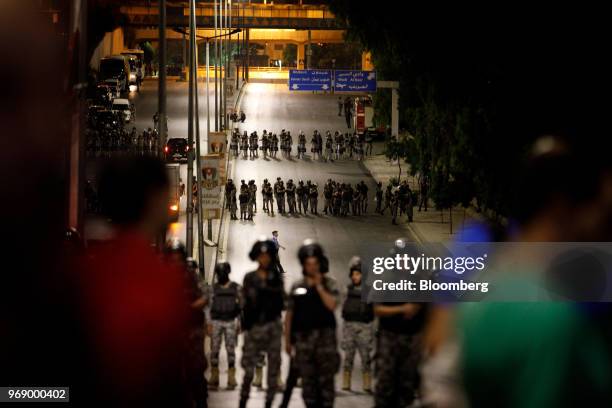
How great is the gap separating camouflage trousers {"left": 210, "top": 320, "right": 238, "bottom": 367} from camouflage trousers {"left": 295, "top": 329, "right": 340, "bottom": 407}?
4.77 m

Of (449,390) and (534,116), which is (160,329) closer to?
(449,390)

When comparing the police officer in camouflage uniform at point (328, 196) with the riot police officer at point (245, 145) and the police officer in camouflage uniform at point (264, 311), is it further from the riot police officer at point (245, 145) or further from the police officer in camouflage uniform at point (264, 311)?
the police officer in camouflage uniform at point (264, 311)

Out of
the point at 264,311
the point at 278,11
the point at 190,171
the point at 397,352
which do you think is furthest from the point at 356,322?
the point at 278,11

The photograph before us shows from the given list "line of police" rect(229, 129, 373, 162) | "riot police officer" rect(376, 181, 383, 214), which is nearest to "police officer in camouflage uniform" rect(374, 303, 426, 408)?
"riot police officer" rect(376, 181, 383, 214)

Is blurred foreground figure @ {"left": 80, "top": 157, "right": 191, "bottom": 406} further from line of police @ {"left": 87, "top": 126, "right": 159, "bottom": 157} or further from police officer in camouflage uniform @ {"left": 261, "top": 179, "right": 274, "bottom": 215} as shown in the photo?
line of police @ {"left": 87, "top": 126, "right": 159, "bottom": 157}

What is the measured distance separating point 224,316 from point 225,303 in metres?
0.29

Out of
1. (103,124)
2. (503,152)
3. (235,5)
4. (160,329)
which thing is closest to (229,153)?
(103,124)

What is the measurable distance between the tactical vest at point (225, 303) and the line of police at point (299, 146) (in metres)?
48.8

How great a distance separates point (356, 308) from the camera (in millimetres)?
15578

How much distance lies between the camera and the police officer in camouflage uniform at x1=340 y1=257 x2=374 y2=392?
1551 cm

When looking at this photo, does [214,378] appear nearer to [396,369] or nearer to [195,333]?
[195,333]

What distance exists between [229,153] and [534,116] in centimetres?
3354

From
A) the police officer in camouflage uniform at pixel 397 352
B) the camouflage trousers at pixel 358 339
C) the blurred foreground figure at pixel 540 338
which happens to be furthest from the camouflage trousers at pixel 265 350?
the blurred foreground figure at pixel 540 338

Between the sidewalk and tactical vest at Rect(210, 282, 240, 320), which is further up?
the sidewalk
